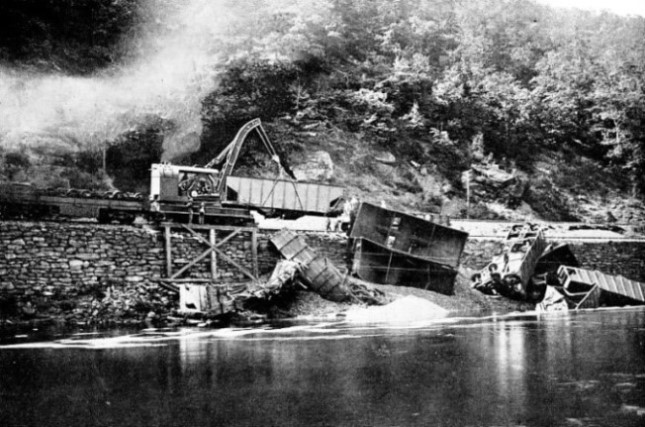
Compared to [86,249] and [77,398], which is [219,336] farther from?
[86,249]

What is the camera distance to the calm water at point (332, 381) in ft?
13.8

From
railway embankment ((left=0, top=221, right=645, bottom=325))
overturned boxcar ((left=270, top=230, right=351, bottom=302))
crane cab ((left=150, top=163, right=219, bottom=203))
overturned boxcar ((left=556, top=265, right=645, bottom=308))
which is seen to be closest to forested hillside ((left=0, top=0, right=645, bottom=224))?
crane cab ((left=150, top=163, right=219, bottom=203))

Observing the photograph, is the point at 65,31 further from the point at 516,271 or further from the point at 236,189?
the point at 516,271

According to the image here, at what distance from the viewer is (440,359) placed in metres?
6.74

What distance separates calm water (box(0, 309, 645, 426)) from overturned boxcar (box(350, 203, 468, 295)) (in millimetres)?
10158

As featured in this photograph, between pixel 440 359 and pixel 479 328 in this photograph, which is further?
pixel 479 328

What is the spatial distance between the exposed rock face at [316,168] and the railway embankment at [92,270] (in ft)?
37.0

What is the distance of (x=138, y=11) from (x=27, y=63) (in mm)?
6251

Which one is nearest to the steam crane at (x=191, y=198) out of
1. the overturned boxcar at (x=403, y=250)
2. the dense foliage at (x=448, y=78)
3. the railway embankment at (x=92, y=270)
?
the railway embankment at (x=92, y=270)

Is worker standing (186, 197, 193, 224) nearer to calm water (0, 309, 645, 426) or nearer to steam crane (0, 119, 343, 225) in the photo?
steam crane (0, 119, 343, 225)

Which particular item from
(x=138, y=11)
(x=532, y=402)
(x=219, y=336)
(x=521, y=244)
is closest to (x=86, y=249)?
(x=219, y=336)

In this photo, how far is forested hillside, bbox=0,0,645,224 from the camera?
91.5 ft

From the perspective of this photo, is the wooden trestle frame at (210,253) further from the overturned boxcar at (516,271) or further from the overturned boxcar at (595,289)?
the overturned boxcar at (595,289)

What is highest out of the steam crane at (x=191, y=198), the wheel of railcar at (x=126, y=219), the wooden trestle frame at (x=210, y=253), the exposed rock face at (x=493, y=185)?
the exposed rock face at (x=493, y=185)
